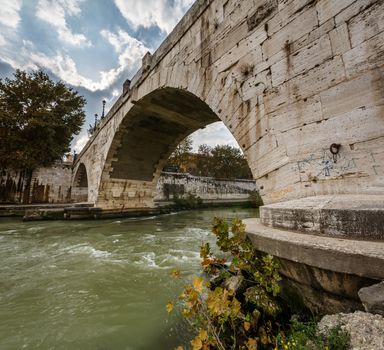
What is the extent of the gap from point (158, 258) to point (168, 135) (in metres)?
6.00

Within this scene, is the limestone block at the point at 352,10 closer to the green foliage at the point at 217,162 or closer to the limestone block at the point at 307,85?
the limestone block at the point at 307,85

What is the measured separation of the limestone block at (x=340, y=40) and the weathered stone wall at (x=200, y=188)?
1722cm

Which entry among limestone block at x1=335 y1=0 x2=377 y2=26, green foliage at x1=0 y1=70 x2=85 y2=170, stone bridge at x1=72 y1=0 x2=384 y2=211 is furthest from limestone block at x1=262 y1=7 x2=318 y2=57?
green foliage at x1=0 y1=70 x2=85 y2=170

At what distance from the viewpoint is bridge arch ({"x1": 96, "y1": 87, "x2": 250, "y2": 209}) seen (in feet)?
22.4

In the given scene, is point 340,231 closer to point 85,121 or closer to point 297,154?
point 297,154

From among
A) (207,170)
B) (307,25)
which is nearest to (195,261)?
(307,25)

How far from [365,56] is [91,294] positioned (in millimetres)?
3856

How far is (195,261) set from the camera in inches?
158

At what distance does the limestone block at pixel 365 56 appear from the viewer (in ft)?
6.23

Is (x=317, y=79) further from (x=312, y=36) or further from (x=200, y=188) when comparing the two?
(x=200, y=188)

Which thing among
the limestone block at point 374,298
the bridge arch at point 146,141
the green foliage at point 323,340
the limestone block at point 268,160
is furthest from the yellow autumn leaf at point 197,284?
the bridge arch at point 146,141

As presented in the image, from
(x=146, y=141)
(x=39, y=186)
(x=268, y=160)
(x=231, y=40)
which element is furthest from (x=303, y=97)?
(x=39, y=186)

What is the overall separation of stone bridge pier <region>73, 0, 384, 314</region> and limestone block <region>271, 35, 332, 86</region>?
1 cm

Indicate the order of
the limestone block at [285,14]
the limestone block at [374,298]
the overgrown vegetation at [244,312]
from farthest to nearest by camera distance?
1. the limestone block at [285,14]
2. the overgrown vegetation at [244,312]
3. the limestone block at [374,298]
